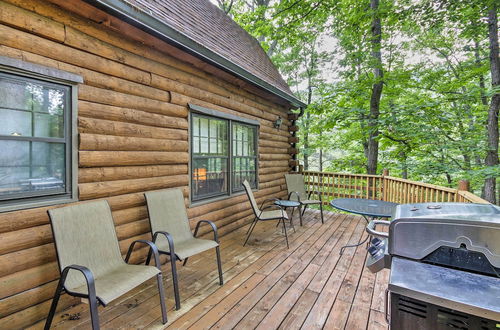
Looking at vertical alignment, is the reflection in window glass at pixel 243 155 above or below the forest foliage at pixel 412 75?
below

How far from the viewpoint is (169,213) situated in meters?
2.73

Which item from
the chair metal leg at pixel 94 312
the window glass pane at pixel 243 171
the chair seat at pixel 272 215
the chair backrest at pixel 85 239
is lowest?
the chair metal leg at pixel 94 312

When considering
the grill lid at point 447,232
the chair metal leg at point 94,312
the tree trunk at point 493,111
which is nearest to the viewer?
the grill lid at point 447,232

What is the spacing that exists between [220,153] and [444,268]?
336 centimetres

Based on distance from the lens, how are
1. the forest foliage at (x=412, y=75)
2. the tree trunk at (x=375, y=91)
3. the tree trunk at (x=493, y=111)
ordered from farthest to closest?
1. the tree trunk at (x=375, y=91)
2. the tree trunk at (x=493, y=111)
3. the forest foliage at (x=412, y=75)

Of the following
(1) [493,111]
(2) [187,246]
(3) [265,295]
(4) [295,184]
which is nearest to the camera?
(3) [265,295]

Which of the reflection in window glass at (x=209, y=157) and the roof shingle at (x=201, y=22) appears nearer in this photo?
the roof shingle at (x=201, y=22)

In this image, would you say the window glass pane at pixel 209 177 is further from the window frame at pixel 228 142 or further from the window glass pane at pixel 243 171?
the window glass pane at pixel 243 171

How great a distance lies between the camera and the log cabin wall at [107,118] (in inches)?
69.6

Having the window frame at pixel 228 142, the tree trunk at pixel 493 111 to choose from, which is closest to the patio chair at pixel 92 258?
the window frame at pixel 228 142

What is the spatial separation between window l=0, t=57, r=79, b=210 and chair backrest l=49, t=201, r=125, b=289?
237 mm

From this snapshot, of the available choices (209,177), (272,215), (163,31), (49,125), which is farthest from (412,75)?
(49,125)

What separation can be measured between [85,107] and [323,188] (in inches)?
224

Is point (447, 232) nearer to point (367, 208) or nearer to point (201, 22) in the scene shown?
point (367, 208)
